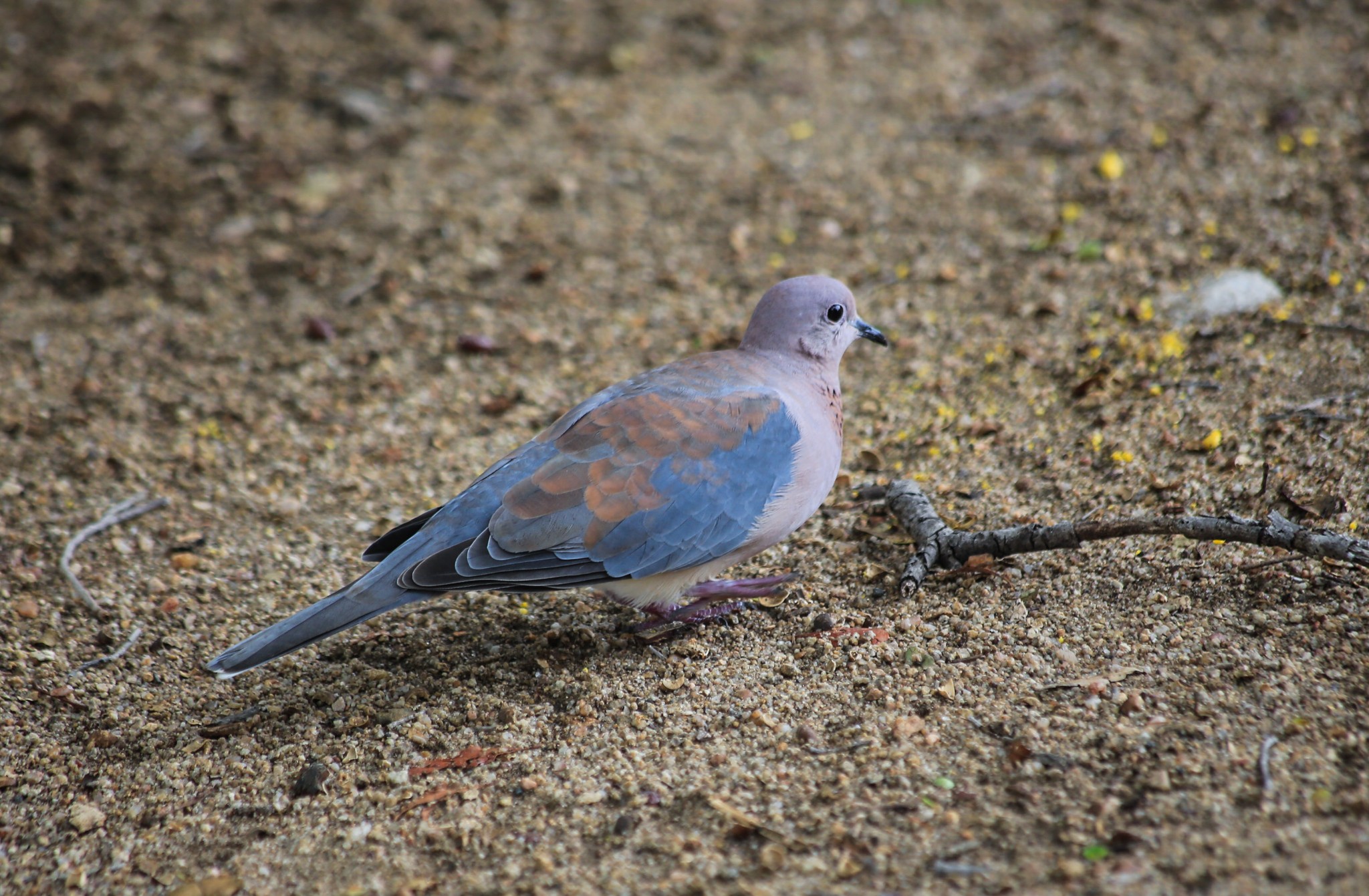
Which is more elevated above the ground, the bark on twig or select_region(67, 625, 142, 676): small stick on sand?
the bark on twig

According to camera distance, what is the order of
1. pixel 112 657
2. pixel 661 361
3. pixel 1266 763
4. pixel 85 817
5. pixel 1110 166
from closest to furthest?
pixel 1266 763
pixel 85 817
pixel 112 657
pixel 661 361
pixel 1110 166

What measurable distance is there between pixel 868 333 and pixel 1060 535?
3.36 feet

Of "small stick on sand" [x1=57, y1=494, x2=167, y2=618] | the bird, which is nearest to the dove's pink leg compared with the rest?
the bird

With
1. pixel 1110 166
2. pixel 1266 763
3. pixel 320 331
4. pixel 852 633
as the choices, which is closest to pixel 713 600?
pixel 852 633

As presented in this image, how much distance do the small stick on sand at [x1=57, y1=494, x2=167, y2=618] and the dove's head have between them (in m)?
2.32

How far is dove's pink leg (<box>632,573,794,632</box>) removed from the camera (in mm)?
3424

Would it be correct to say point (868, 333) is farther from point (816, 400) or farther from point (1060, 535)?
point (1060, 535)

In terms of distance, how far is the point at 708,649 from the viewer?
3.29 meters

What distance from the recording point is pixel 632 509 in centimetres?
312

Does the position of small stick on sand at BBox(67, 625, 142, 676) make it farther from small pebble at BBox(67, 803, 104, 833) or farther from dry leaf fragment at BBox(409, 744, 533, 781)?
dry leaf fragment at BBox(409, 744, 533, 781)

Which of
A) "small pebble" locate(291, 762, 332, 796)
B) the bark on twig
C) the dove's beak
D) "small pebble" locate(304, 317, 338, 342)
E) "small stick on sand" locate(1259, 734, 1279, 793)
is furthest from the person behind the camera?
"small pebble" locate(304, 317, 338, 342)

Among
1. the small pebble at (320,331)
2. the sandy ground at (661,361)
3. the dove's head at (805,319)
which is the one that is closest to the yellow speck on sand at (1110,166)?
the sandy ground at (661,361)

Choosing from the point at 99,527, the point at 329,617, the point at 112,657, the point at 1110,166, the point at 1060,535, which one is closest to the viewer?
the point at 329,617

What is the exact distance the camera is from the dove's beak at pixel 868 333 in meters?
3.75
